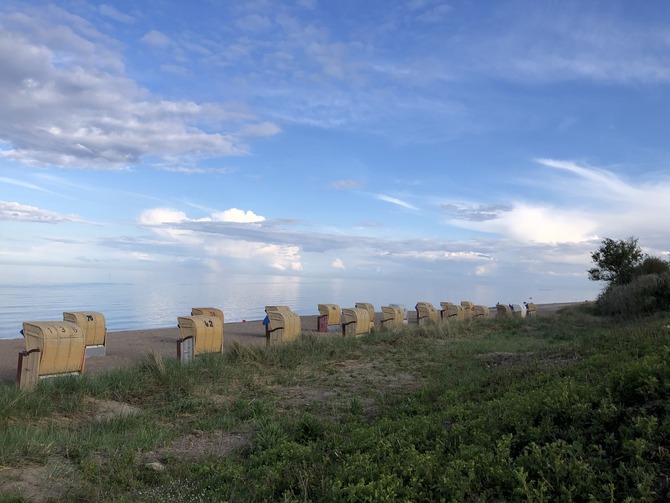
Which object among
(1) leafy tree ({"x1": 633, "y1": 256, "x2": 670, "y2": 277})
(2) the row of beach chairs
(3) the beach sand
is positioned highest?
(1) leafy tree ({"x1": 633, "y1": 256, "x2": 670, "y2": 277})

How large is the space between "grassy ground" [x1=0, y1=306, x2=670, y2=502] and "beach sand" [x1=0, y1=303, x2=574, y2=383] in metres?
2.65

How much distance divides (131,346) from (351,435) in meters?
11.0

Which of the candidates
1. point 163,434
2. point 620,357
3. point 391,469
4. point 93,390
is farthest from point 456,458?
point 93,390

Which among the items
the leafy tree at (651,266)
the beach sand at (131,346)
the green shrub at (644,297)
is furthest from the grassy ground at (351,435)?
the leafy tree at (651,266)

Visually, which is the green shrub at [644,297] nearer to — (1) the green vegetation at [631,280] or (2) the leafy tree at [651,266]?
(1) the green vegetation at [631,280]

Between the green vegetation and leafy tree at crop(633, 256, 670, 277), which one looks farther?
leafy tree at crop(633, 256, 670, 277)

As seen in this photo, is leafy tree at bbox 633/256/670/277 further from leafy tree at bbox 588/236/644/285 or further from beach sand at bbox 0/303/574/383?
beach sand at bbox 0/303/574/383

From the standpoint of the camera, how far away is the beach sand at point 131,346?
10783 mm

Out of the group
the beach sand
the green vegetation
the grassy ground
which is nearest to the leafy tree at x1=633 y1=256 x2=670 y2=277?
the green vegetation

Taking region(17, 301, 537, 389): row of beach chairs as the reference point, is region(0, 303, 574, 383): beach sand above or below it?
below

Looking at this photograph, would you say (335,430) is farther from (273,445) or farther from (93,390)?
(93,390)

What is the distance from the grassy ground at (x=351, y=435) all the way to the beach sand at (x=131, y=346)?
265 centimetres

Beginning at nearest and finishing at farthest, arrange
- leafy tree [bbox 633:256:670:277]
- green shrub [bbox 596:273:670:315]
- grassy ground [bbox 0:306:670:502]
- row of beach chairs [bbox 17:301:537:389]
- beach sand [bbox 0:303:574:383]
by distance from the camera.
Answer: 1. grassy ground [bbox 0:306:670:502]
2. row of beach chairs [bbox 17:301:537:389]
3. beach sand [bbox 0:303:574:383]
4. green shrub [bbox 596:273:670:315]
5. leafy tree [bbox 633:256:670:277]

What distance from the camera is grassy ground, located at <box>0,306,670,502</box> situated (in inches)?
140
